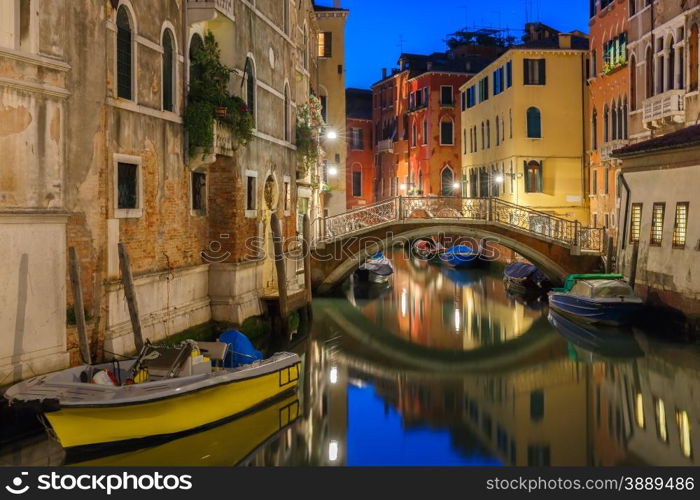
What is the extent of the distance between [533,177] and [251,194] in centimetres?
1657

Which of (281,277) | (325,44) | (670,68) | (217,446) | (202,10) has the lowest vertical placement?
(217,446)

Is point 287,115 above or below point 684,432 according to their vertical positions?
above

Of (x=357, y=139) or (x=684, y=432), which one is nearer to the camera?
(x=684, y=432)

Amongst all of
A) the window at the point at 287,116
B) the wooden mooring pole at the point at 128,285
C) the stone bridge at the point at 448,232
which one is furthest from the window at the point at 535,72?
the wooden mooring pole at the point at 128,285

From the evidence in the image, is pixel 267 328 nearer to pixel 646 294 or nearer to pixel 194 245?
pixel 194 245

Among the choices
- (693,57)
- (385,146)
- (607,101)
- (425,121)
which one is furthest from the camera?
(385,146)

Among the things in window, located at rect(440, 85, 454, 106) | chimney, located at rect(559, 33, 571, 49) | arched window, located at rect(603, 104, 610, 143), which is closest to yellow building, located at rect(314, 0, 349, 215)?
chimney, located at rect(559, 33, 571, 49)

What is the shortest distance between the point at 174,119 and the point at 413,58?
37.3 metres

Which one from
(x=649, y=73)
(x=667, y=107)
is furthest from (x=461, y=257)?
(x=667, y=107)

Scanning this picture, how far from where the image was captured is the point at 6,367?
9234 millimetres

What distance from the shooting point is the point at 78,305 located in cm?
984

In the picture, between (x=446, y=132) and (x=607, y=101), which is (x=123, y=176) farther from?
(x=446, y=132)

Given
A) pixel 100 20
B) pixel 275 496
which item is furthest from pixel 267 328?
pixel 275 496

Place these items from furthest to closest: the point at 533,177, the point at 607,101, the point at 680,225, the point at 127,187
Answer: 1. the point at 533,177
2. the point at 607,101
3. the point at 680,225
4. the point at 127,187
